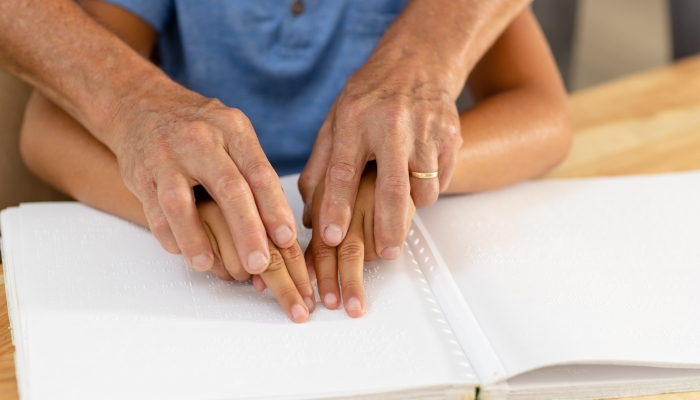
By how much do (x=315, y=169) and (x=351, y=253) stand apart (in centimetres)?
13

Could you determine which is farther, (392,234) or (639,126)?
(639,126)

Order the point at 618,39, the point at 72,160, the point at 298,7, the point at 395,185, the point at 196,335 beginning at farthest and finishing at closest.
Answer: the point at 618,39
the point at 298,7
the point at 72,160
the point at 395,185
the point at 196,335

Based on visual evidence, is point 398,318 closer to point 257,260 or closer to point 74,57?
point 257,260

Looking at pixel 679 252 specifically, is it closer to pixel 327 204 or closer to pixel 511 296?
pixel 511 296

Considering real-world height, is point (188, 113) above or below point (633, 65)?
above

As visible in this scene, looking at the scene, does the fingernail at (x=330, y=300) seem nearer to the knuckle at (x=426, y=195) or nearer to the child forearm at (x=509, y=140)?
the knuckle at (x=426, y=195)

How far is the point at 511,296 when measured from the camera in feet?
2.29

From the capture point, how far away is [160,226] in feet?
2.28

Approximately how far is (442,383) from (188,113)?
39cm

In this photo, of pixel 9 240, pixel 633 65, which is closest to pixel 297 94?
pixel 9 240

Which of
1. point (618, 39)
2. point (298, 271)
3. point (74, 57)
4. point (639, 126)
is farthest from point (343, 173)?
point (618, 39)

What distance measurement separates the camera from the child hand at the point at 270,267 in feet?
2.22

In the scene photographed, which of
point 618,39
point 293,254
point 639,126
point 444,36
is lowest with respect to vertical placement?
point 618,39

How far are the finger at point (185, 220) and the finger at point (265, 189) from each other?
0.06 metres
